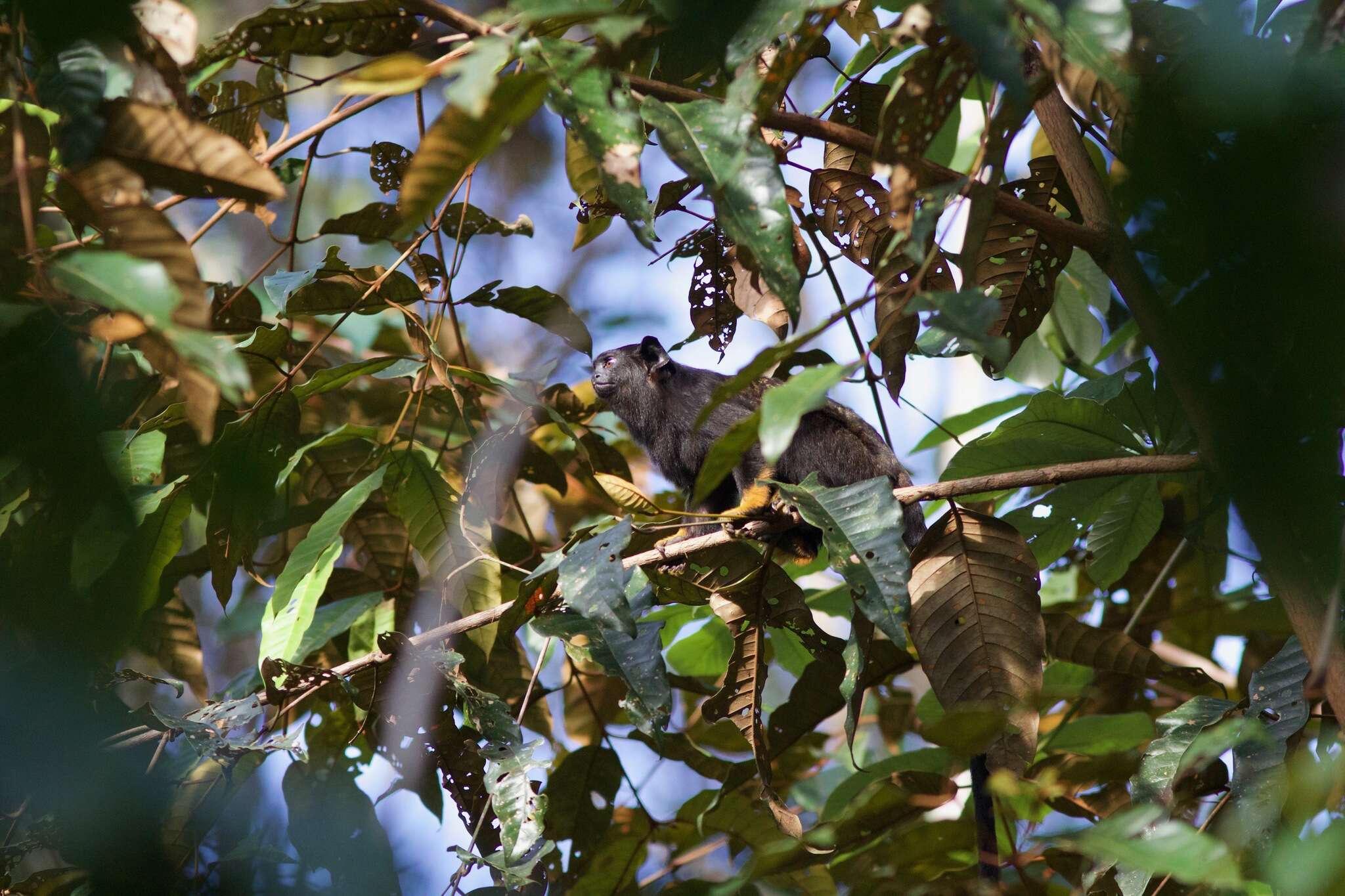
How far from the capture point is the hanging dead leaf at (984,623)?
1833 millimetres

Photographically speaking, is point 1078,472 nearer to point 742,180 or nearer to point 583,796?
point 742,180

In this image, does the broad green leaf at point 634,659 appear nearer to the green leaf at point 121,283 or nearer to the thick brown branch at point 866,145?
the thick brown branch at point 866,145

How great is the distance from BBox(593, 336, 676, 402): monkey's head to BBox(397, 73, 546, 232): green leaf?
11.1 ft

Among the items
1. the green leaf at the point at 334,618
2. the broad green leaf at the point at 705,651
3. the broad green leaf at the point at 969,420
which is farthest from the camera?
the broad green leaf at the point at 705,651

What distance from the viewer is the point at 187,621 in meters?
2.98

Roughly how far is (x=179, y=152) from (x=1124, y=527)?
2175mm

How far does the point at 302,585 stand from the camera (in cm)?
239

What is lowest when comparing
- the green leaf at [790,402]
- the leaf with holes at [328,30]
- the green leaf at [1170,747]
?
the green leaf at [1170,747]

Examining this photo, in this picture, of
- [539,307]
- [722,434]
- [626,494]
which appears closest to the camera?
[626,494]

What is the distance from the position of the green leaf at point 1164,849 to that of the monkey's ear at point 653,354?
3637mm

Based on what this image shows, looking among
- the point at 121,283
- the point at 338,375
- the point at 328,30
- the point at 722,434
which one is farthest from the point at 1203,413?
the point at 722,434

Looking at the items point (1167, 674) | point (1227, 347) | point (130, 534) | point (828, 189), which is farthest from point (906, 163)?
point (1167, 674)

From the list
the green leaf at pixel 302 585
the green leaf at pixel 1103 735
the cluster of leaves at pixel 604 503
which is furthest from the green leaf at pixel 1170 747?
the green leaf at pixel 302 585

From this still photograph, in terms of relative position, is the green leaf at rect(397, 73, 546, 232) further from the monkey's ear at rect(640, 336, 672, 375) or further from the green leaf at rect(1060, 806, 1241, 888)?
the monkey's ear at rect(640, 336, 672, 375)
